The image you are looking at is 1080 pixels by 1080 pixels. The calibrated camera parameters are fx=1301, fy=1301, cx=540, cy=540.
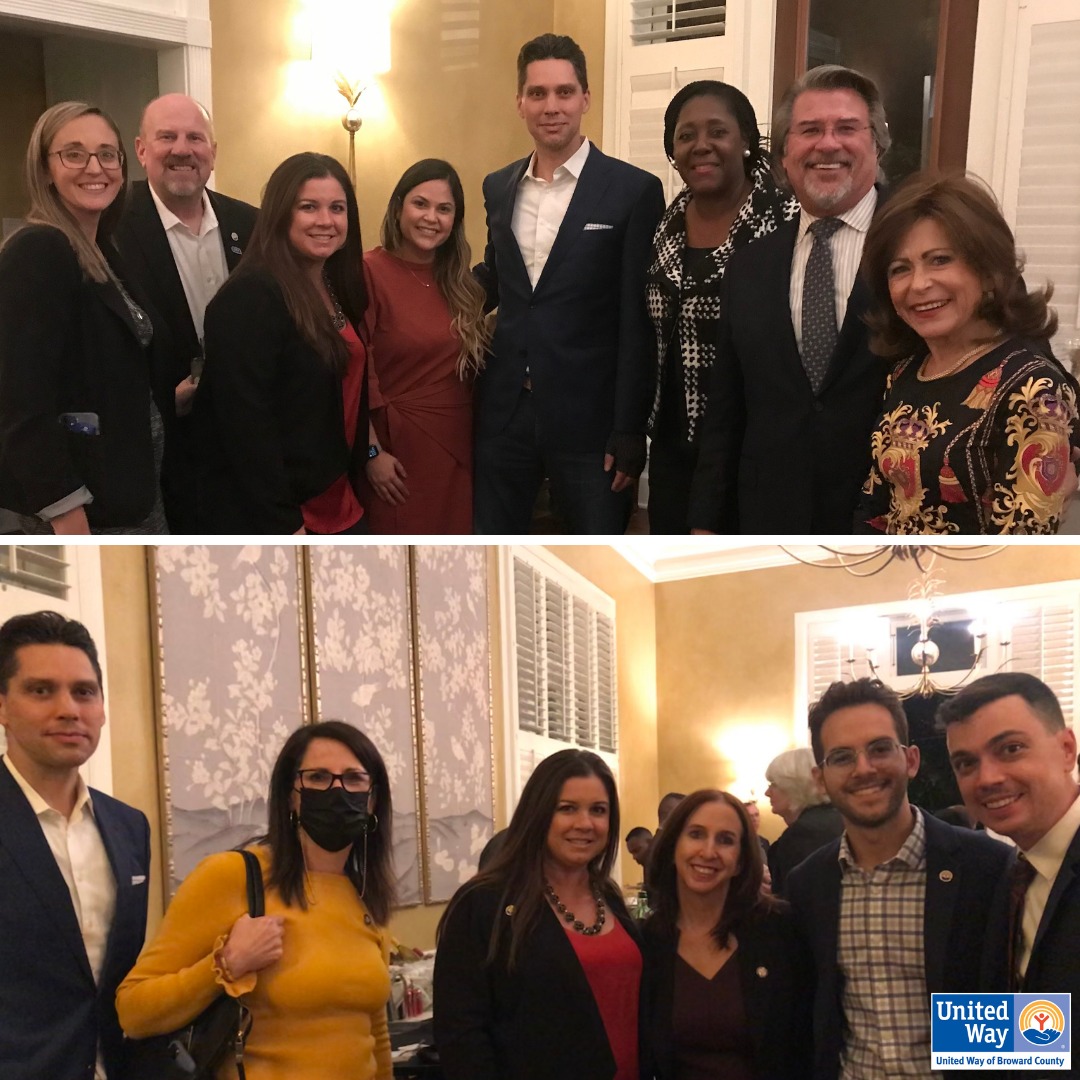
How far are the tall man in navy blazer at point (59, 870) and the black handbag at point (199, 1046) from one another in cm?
3

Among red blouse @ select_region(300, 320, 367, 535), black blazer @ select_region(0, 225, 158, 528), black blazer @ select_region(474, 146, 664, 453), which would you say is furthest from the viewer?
black blazer @ select_region(474, 146, 664, 453)

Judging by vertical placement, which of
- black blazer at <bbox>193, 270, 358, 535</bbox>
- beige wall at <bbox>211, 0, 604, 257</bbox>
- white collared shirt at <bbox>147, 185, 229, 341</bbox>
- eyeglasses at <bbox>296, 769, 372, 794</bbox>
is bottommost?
eyeglasses at <bbox>296, 769, 372, 794</bbox>

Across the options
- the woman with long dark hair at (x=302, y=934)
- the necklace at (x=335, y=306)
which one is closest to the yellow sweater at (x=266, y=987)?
the woman with long dark hair at (x=302, y=934)

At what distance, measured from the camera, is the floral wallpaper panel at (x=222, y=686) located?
1368 millimetres

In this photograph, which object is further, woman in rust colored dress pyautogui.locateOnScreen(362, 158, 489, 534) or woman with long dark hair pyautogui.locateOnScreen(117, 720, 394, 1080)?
woman in rust colored dress pyautogui.locateOnScreen(362, 158, 489, 534)

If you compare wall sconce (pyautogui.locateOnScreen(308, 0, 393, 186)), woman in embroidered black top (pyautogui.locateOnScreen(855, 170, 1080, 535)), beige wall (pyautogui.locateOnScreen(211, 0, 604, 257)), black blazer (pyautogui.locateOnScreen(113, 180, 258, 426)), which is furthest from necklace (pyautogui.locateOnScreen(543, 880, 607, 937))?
wall sconce (pyautogui.locateOnScreen(308, 0, 393, 186))

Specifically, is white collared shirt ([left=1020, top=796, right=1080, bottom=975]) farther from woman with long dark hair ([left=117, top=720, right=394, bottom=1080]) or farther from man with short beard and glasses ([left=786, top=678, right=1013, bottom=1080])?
woman with long dark hair ([left=117, top=720, right=394, bottom=1080])

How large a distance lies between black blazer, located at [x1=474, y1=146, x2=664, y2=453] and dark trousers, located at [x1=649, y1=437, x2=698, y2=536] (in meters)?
0.09

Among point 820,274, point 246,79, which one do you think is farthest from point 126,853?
point 246,79

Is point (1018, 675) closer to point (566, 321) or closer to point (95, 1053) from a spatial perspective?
point (95, 1053)

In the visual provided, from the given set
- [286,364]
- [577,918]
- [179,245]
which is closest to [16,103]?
A: [179,245]

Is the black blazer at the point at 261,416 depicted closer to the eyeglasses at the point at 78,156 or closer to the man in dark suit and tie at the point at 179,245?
the man in dark suit and tie at the point at 179,245

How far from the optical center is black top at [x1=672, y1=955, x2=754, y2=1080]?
135cm

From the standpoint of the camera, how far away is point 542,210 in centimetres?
289
